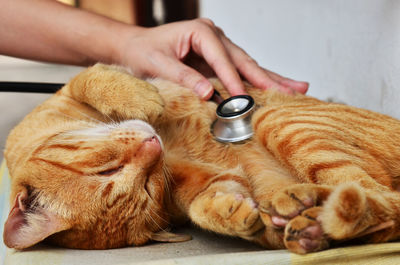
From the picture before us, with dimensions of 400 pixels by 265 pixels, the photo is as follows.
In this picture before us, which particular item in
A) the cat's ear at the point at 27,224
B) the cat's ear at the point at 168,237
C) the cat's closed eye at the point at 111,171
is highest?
the cat's closed eye at the point at 111,171

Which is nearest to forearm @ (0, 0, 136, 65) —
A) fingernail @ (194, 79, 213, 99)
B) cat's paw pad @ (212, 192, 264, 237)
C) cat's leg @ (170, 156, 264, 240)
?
fingernail @ (194, 79, 213, 99)

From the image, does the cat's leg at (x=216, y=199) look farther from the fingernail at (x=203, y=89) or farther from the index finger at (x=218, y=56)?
the index finger at (x=218, y=56)

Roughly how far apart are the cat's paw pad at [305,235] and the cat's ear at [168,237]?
46cm

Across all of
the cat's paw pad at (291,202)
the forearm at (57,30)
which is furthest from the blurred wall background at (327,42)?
the forearm at (57,30)

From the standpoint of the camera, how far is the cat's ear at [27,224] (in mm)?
1229

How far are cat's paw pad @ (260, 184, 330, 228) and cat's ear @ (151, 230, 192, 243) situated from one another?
0.37 m

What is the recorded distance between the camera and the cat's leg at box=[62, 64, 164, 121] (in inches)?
63.1

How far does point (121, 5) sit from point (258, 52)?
12.0ft

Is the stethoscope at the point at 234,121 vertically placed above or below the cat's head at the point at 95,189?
above

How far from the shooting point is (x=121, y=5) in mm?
6820

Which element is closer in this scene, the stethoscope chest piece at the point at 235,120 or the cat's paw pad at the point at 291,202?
the cat's paw pad at the point at 291,202

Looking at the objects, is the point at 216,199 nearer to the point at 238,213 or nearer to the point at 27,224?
the point at 238,213

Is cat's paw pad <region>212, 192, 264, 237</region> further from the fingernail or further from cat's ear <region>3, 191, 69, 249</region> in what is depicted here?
the fingernail

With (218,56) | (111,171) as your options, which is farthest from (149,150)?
(218,56)
